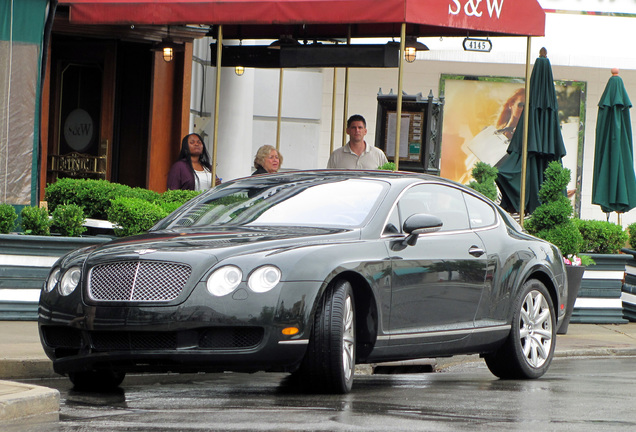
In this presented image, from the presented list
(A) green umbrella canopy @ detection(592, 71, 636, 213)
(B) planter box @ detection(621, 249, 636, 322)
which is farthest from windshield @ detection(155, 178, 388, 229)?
(A) green umbrella canopy @ detection(592, 71, 636, 213)

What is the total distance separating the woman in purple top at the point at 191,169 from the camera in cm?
1363

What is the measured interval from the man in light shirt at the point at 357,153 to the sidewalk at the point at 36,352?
118 inches

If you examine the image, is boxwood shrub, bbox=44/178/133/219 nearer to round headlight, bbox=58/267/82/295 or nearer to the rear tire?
the rear tire

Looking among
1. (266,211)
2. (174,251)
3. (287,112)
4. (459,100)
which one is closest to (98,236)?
(266,211)

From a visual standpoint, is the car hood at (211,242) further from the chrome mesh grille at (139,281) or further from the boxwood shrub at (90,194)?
the boxwood shrub at (90,194)

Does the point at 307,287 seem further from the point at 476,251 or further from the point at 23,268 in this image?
the point at 23,268

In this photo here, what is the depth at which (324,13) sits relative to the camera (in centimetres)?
1234

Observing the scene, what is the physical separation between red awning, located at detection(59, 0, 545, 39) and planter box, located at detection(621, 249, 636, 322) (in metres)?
3.14

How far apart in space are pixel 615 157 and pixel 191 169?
5870 mm

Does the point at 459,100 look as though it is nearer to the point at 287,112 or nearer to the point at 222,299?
the point at 287,112

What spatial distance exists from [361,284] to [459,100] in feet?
59.4

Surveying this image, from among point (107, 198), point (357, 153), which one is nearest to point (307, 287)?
point (107, 198)

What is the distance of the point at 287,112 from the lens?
23.7 metres

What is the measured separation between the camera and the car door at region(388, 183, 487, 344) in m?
7.48
